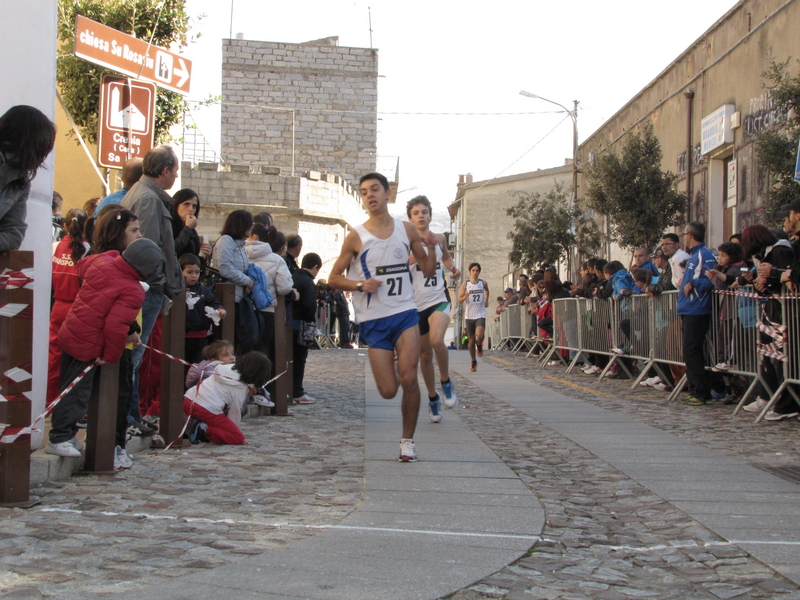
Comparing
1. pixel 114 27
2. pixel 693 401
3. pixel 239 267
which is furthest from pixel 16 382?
pixel 114 27

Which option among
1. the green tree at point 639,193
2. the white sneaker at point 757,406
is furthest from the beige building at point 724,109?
the white sneaker at point 757,406

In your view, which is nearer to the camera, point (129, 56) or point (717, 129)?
point (129, 56)

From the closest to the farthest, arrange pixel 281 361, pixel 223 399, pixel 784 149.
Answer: pixel 223 399 < pixel 281 361 < pixel 784 149

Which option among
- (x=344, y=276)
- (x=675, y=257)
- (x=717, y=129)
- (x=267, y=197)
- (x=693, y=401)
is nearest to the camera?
(x=344, y=276)

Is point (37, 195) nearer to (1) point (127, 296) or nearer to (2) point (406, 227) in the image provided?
(1) point (127, 296)

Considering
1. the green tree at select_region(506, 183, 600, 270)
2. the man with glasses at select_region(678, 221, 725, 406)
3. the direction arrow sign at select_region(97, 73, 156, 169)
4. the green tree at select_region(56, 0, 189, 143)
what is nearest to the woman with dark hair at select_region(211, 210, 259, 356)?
the direction arrow sign at select_region(97, 73, 156, 169)

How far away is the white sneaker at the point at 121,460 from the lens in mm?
5633

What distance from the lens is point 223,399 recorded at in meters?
7.14

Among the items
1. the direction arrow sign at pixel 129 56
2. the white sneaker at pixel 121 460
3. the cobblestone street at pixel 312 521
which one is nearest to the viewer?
the cobblestone street at pixel 312 521

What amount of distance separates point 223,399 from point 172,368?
2.09 feet

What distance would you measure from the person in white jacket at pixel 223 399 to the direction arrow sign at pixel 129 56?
12.2ft

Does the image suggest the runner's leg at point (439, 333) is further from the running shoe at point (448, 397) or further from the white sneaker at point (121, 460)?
the white sneaker at point (121, 460)

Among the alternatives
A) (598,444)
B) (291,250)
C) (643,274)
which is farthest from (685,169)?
(598,444)

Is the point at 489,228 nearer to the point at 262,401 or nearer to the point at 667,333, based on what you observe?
the point at 667,333
